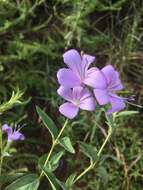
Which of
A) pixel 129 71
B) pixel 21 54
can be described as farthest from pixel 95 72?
pixel 129 71

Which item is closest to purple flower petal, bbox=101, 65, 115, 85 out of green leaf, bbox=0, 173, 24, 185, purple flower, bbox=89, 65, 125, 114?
purple flower, bbox=89, 65, 125, 114

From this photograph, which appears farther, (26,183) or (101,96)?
(26,183)

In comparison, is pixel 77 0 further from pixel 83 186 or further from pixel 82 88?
pixel 82 88

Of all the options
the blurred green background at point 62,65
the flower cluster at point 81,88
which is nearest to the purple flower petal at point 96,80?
the flower cluster at point 81,88

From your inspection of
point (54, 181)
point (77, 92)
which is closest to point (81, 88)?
point (77, 92)

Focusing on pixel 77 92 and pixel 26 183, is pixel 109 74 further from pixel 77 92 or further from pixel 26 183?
pixel 26 183

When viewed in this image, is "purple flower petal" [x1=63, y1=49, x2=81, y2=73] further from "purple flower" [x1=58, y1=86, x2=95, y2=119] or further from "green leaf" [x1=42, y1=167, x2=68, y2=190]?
"green leaf" [x1=42, y1=167, x2=68, y2=190]

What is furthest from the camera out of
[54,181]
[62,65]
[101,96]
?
[62,65]

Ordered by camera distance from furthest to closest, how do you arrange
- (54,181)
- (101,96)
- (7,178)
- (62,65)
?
1. (62,65)
2. (7,178)
3. (54,181)
4. (101,96)

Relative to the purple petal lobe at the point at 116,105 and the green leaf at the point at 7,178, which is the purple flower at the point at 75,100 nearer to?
the purple petal lobe at the point at 116,105
